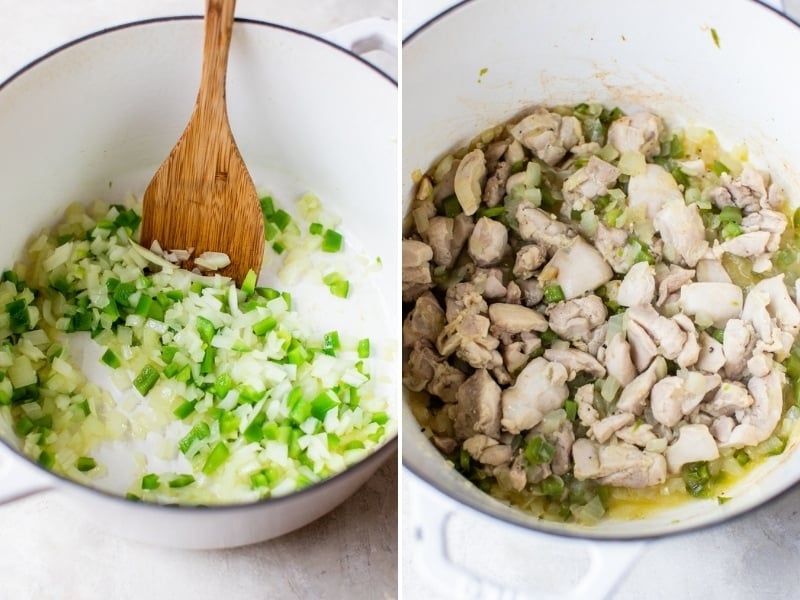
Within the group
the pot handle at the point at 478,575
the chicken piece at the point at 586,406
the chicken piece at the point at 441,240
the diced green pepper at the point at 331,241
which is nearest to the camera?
the pot handle at the point at 478,575

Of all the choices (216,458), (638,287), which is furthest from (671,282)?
(216,458)

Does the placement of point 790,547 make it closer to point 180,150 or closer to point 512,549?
point 512,549

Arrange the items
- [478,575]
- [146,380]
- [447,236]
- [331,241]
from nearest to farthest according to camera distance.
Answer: [478,575] < [447,236] < [146,380] < [331,241]

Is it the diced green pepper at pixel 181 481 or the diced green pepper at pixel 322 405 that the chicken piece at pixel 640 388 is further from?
the diced green pepper at pixel 181 481

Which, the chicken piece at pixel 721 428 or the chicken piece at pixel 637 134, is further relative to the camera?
the chicken piece at pixel 637 134

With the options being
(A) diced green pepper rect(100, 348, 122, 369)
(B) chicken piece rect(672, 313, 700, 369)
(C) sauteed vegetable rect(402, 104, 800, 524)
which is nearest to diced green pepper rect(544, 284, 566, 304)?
(C) sauteed vegetable rect(402, 104, 800, 524)

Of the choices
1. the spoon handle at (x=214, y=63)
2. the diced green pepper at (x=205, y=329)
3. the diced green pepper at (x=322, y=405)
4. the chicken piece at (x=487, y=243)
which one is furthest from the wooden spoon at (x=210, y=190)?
the chicken piece at (x=487, y=243)

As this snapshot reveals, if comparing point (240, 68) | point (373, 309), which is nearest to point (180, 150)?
point (240, 68)

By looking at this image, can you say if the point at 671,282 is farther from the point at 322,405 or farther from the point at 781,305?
the point at 322,405
